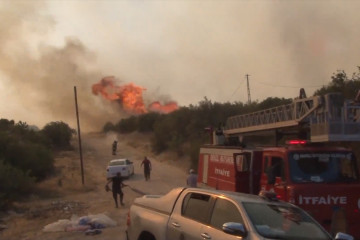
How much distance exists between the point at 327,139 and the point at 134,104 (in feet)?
242

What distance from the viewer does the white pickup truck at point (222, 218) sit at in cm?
612

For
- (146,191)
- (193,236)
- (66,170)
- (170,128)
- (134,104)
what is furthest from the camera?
(134,104)

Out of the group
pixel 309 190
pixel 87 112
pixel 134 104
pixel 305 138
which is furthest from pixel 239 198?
pixel 87 112

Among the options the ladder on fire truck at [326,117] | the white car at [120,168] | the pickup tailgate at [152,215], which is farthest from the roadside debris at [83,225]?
the white car at [120,168]

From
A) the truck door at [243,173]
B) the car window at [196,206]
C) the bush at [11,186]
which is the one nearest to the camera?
the car window at [196,206]

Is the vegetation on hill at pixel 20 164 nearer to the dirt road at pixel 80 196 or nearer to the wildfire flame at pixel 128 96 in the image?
the dirt road at pixel 80 196

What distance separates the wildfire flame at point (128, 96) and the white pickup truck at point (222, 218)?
66.7m

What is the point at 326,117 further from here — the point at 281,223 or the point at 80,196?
the point at 80,196

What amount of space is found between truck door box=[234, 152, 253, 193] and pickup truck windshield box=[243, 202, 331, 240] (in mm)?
5709

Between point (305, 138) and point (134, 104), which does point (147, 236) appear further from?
point (134, 104)

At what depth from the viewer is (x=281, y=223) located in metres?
6.39

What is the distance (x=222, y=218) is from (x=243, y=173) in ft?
20.7

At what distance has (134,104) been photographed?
83.7 meters

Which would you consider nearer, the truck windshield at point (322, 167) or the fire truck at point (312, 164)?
the fire truck at point (312, 164)
